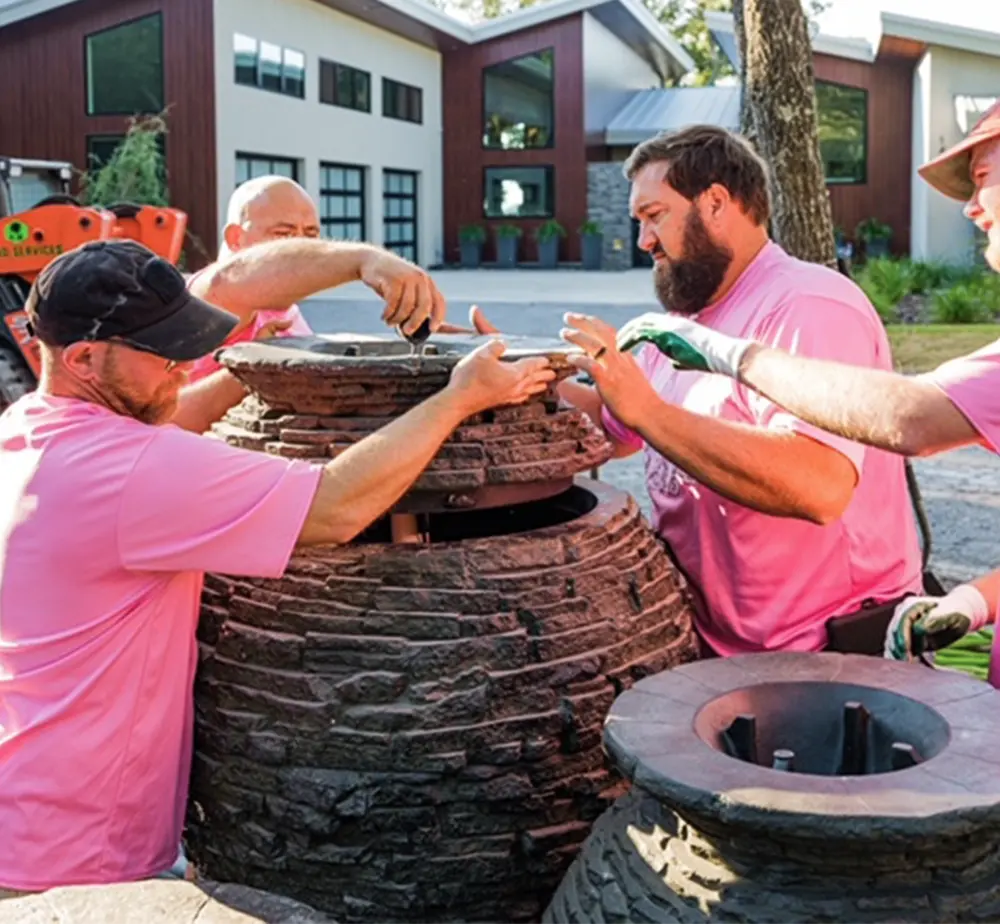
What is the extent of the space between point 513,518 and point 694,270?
760 millimetres

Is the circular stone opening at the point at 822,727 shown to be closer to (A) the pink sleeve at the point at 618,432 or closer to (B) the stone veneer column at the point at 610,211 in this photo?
(A) the pink sleeve at the point at 618,432

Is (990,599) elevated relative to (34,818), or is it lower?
elevated

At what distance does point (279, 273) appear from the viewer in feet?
11.2

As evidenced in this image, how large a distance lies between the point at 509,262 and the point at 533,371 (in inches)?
1139

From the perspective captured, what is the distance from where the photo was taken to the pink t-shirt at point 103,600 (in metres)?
2.38

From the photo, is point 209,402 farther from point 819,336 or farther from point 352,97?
point 352,97

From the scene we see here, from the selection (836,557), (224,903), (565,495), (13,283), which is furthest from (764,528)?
(13,283)

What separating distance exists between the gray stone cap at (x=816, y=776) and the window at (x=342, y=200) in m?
24.6

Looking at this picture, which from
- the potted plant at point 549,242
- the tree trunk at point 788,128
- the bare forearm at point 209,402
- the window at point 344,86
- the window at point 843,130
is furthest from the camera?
the potted plant at point 549,242

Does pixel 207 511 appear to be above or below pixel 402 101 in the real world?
below

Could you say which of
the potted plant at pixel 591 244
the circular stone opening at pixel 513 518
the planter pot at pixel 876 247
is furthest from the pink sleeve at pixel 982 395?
the potted plant at pixel 591 244

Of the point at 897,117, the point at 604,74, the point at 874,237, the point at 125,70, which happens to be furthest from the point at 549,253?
the point at 125,70

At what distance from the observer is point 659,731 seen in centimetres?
220

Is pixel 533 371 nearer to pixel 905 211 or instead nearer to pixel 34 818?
pixel 34 818
